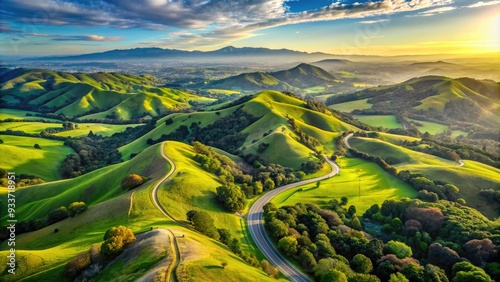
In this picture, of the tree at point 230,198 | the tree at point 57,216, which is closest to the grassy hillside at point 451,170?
the tree at point 230,198

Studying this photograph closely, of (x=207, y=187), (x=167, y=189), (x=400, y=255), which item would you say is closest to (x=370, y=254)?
(x=400, y=255)

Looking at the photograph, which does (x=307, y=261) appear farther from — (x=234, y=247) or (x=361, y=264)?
(x=234, y=247)

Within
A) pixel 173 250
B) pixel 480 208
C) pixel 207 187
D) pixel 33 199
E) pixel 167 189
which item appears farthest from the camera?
pixel 480 208

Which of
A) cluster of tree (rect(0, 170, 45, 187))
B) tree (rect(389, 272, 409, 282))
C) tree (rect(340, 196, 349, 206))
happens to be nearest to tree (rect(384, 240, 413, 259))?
tree (rect(389, 272, 409, 282))

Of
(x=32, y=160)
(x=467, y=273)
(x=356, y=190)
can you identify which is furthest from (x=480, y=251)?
(x=32, y=160)

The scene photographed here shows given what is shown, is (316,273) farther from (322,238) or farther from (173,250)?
(173,250)

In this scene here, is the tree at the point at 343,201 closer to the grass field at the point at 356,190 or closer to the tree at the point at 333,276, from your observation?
the grass field at the point at 356,190

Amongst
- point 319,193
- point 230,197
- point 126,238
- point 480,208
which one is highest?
point 126,238
